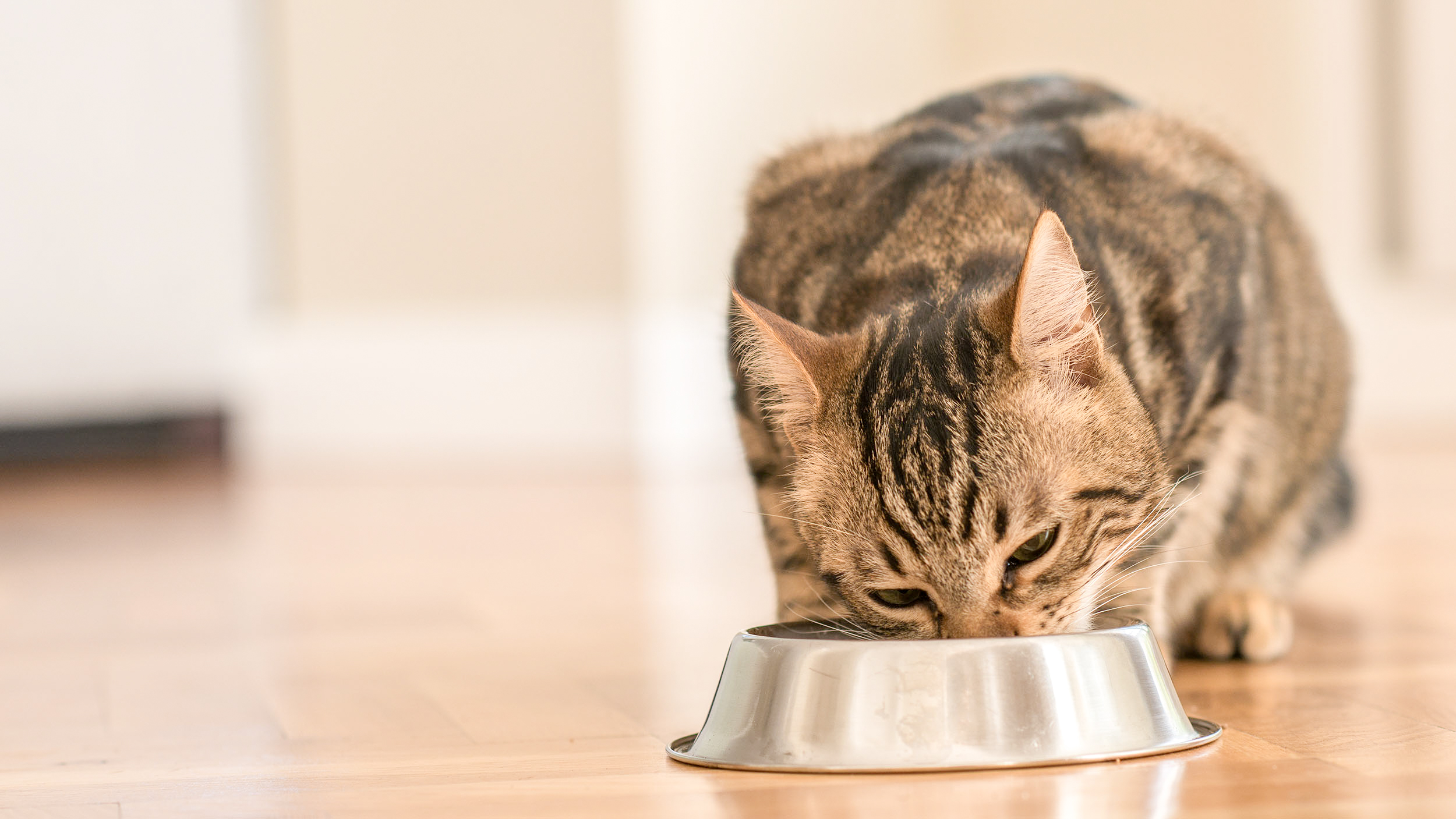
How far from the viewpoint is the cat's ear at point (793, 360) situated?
1.33 meters

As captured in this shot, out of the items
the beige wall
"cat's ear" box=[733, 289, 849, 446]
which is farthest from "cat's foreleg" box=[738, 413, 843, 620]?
the beige wall

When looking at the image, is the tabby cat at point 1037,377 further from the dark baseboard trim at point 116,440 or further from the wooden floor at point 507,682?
the dark baseboard trim at point 116,440

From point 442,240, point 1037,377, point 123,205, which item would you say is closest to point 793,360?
point 1037,377

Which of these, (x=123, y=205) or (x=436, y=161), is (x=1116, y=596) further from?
(x=123, y=205)

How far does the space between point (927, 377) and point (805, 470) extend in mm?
137

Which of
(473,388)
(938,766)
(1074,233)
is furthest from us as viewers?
(473,388)

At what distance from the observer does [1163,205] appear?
1.65 m

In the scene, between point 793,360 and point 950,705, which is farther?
point 793,360

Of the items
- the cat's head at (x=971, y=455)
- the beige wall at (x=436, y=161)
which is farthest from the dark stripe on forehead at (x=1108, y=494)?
the beige wall at (x=436, y=161)

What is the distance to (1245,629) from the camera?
1.71 metres

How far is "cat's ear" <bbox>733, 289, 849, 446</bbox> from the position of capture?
4.36 feet

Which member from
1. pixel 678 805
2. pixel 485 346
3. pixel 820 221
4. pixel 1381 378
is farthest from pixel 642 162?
pixel 678 805

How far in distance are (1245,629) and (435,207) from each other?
11.6 ft

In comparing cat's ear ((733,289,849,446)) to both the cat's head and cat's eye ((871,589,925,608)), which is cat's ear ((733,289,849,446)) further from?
cat's eye ((871,589,925,608))
